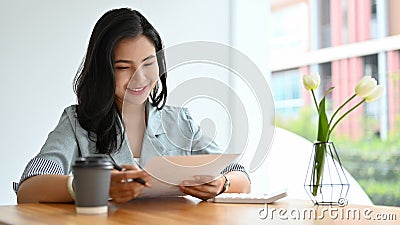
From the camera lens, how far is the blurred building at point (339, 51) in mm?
3172

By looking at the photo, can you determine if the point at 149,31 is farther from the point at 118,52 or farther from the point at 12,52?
the point at 12,52

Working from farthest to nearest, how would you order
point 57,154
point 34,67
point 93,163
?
point 34,67
point 57,154
point 93,163

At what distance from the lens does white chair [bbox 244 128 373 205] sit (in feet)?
11.8

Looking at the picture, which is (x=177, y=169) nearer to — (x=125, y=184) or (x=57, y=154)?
(x=125, y=184)

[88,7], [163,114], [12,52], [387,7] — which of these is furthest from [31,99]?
[387,7]

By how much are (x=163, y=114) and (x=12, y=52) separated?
3.33ft

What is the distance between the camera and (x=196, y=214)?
1.38 metres

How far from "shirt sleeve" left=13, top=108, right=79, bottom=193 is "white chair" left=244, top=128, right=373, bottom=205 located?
70.7 inches

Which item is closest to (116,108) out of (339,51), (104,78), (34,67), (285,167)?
(104,78)

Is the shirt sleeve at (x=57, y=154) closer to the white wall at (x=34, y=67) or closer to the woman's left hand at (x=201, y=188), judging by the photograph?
the woman's left hand at (x=201, y=188)

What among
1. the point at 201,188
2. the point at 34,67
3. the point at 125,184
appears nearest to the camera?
the point at 125,184

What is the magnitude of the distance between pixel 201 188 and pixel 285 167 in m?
2.22

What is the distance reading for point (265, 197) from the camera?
1656 mm

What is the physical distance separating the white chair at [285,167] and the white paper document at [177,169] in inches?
75.5
